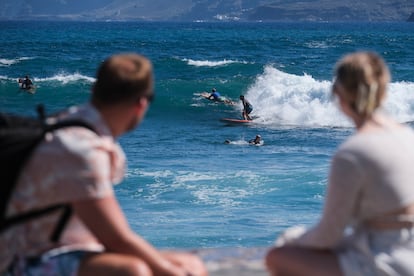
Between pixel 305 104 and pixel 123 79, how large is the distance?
22809 millimetres

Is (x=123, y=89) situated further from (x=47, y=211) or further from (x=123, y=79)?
(x=47, y=211)

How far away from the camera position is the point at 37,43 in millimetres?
60344

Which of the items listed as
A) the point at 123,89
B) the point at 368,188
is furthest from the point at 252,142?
the point at 123,89

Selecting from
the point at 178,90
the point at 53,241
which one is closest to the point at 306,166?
the point at 53,241

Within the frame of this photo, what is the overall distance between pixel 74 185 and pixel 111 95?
312mm

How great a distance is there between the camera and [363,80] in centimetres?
275

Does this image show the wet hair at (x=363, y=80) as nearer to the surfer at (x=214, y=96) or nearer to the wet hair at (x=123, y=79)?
the wet hair at (x=123, y=79)

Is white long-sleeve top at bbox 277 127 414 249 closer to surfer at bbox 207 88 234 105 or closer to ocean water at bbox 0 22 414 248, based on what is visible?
ocean water at bbox 0 22 414 248

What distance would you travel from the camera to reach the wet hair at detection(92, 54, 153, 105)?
2.63 metres

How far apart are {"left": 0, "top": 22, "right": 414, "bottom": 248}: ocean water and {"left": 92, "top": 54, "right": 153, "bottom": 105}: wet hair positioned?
23.0 ft

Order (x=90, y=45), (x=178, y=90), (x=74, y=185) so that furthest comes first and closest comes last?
(x=90, y=45) < (x=178, y=90) < (x=74, y=185)

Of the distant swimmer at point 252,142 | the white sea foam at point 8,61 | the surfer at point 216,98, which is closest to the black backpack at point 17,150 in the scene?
the distant swimmer at point 252,142

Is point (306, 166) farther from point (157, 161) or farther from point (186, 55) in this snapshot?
point (186, 55)

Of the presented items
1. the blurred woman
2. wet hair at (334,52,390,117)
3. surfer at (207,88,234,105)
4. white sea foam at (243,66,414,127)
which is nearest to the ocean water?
white sea foam at (243,66,414,127)
